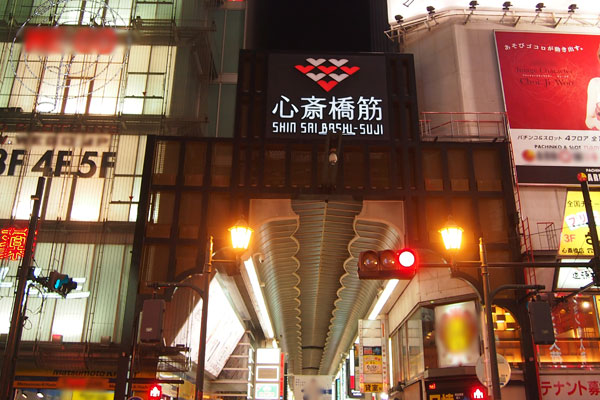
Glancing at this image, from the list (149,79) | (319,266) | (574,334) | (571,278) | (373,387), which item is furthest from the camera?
(373,387)

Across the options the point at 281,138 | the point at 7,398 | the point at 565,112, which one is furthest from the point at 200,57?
the point at 7,398

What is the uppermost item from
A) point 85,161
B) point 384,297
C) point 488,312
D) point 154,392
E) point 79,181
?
point 85,161

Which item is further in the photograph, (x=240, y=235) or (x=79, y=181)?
(x=79, y=181)

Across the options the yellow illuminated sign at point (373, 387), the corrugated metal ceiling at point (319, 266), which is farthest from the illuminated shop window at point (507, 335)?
the yellow illuminated sign at point (373, 387)

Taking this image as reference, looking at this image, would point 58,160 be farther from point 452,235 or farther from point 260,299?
point 452,235

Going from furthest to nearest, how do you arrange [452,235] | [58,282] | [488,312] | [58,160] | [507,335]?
[58,160] < [507,335] < [58,282] < [452,235] < [488,312]

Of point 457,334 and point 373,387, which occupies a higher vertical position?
point 457,334

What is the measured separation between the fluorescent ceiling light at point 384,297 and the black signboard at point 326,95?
576 centimetres

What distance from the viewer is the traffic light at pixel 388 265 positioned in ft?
36.5

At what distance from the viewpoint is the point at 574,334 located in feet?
55.7

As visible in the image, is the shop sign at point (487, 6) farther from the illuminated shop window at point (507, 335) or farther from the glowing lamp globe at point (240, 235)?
the glowing lamp globe at point (240, 235)

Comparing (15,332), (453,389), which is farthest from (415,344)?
(15,332)

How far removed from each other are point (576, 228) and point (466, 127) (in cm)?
522

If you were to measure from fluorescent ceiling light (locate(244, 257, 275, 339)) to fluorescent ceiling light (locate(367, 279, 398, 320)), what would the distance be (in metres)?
5.17
